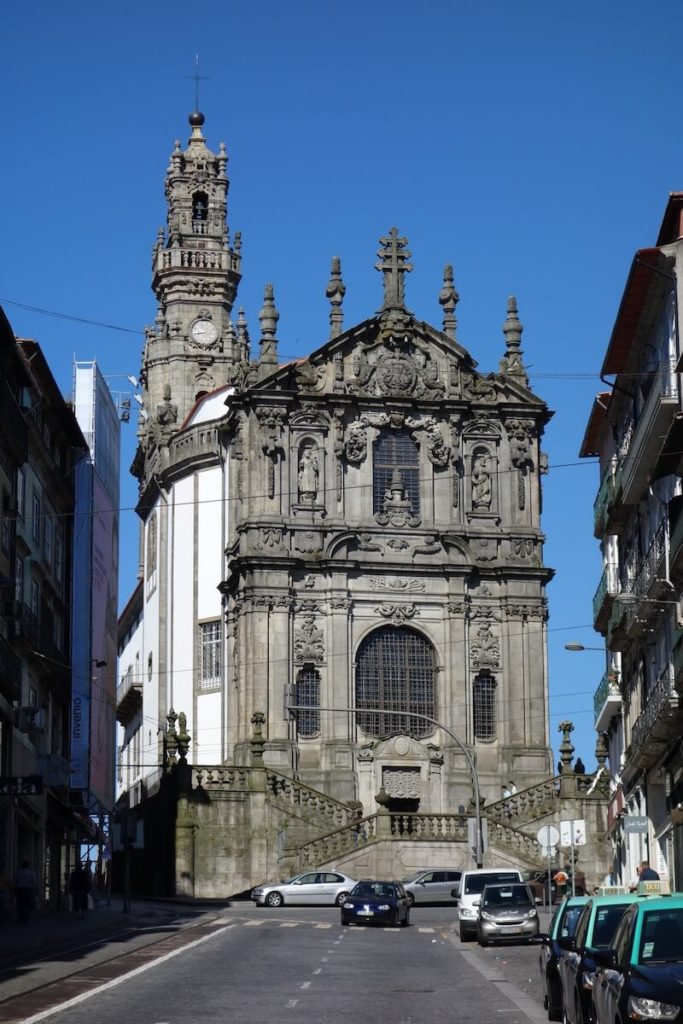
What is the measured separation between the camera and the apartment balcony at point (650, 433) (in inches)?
1588

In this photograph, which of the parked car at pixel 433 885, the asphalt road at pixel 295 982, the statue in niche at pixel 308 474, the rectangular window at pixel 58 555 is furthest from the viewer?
the statue in niche at pixel 308 474

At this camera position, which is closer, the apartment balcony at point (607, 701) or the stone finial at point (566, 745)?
the apartment balcony at point (607, 701)

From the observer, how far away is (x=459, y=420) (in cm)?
7419

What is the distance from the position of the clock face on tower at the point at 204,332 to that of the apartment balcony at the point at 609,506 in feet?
138

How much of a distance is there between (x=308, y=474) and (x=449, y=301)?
29.3 ft

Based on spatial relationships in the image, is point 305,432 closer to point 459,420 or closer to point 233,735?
point 459,420

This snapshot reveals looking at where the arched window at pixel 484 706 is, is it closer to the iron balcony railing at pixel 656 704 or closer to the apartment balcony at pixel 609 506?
the apartment balcony at pixel 609 506

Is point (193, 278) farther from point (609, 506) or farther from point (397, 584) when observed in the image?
point (609, 506)

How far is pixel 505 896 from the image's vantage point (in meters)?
41.5

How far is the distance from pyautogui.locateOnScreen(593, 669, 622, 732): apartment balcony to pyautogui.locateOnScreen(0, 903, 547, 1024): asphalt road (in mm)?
15453

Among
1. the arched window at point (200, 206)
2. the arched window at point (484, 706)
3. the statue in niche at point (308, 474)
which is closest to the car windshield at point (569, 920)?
the arched window at point (484, 706)

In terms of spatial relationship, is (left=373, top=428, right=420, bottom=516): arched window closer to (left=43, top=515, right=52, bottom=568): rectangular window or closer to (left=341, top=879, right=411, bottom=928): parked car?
(left=43, top=515, right=52, bottom=568): rectangular window

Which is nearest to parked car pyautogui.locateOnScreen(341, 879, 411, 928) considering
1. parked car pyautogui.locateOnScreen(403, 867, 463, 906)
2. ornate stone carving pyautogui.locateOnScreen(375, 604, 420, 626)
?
parked car pyautogui.locateOnScreen(403, 867, 463, 906)

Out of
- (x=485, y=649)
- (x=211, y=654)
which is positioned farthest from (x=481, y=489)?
(x=211, y=654)
